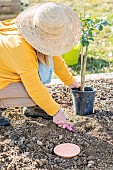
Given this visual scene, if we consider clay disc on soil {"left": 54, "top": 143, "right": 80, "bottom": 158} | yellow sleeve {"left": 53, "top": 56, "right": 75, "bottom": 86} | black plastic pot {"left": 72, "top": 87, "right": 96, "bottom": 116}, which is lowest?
clay disc on soil {"left": 54, "top": 143, "right": 80, "bottom": 158}

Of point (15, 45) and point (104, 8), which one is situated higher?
point (15, 45)

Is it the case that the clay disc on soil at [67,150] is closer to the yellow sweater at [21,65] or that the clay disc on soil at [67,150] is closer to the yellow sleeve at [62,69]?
the yellow sweater at [21,65]

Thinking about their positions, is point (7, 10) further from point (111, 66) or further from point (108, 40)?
point (111, 66)

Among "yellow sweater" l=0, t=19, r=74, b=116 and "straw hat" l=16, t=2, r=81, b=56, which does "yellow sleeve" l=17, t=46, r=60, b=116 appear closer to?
"yellow sweater" l=0, t=19, r=74, b=116

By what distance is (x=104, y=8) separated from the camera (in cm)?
795

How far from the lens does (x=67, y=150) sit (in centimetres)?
334

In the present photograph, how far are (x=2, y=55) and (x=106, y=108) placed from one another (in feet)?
3.43

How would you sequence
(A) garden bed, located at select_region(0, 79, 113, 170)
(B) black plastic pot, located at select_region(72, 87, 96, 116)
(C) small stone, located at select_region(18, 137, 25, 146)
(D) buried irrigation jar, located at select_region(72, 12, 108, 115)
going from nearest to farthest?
(A) garden bed, located at select_region(0, 79, 113, 170)
(C) small stone, located at select_region(18, 137, 25, 146)
(D) buried irrigation jar, located at select_region(72, 12, 108, 115)
(B) black plastic pot, located at select_region(72, 87, 96, 116)

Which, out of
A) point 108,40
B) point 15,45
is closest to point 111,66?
point 108,40

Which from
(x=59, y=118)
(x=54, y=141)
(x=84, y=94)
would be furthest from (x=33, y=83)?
(x=84, y=94)

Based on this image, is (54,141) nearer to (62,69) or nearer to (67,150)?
(67,150)

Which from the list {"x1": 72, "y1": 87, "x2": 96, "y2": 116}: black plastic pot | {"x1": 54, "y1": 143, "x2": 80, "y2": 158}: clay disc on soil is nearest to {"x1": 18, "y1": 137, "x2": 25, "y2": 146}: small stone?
{"x1": 54, "y1": 143, "x2": 80, "y2": 158}: clay disc on soil

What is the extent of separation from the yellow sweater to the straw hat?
7 cm

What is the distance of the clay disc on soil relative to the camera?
3.29 metres
